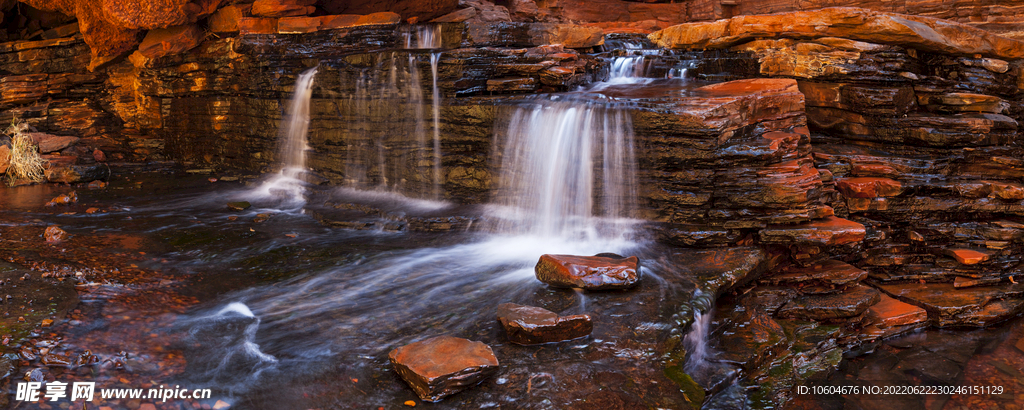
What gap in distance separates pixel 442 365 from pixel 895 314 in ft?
15.5

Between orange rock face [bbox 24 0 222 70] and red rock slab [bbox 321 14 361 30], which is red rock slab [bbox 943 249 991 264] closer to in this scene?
red rock slab [bbox 321 14 361 30]

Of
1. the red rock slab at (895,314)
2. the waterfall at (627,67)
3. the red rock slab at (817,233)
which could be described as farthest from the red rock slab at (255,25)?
the red rock slab at (895,314)

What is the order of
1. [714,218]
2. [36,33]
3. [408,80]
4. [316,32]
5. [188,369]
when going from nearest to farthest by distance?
[188,369] < [714,218] < [408,80] < [316,32] < [36,33]

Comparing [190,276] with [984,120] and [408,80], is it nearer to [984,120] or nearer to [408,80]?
[408,80]

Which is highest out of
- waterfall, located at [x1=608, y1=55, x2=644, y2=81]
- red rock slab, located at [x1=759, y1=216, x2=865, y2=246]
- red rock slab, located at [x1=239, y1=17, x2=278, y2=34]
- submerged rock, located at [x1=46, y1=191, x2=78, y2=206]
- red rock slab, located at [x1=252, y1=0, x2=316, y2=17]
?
red rock slab, located at [x1=252, y1=0, x2=316, y2=17]

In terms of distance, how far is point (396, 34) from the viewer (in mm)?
10320

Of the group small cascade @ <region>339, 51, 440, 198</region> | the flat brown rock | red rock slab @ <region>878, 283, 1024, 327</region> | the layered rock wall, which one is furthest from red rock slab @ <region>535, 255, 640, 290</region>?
the flat brown rock

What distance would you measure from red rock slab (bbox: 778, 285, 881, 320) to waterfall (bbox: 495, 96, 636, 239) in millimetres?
1930

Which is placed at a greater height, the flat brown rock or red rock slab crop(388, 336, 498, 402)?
the flat brown rock

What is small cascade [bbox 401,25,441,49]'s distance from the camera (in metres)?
10.1

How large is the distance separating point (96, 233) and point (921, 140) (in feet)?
31.8

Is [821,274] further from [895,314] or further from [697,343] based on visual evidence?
[697,343]

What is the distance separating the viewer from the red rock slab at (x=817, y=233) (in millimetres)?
5816

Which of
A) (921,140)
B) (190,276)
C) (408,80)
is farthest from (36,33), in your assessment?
(921,140)
